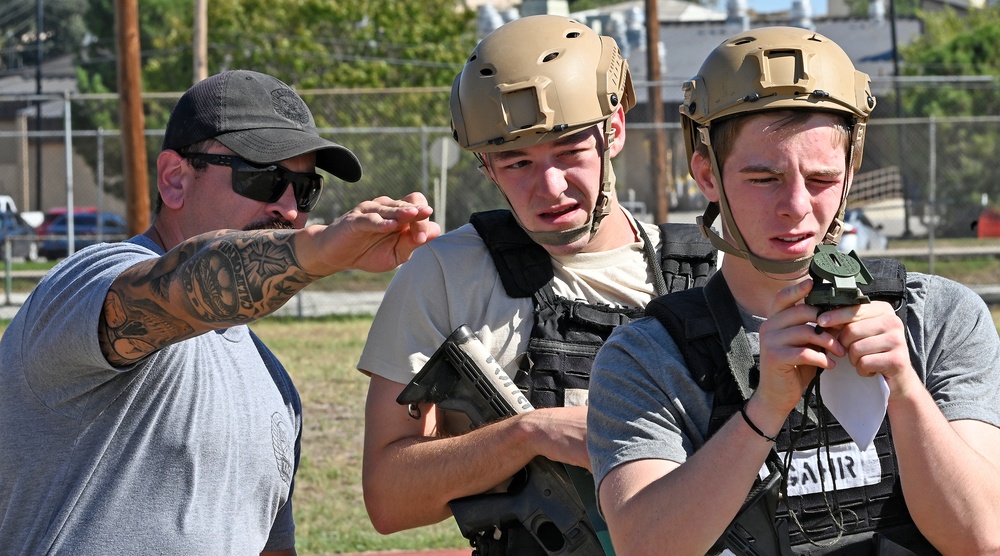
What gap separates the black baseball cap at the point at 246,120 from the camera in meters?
2.95

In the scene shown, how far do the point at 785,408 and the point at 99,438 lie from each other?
1.43m

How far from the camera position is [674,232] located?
3289mm

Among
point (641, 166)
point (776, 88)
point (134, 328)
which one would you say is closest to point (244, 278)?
point (134, 328)

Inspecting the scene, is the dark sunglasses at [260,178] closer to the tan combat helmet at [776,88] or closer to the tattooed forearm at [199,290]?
the tattooed forearm at [199,290]

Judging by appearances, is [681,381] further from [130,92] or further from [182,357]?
[130,92]

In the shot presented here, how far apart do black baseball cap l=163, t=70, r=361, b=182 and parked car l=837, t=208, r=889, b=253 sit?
1638 centimetres

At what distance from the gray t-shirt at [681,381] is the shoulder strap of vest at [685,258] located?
2.64ft

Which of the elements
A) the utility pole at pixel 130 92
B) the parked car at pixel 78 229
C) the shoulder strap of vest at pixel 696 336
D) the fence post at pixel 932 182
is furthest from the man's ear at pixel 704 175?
the parked car at pixel 78 229

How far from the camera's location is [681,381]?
2322 mm

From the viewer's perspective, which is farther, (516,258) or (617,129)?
(617,129)

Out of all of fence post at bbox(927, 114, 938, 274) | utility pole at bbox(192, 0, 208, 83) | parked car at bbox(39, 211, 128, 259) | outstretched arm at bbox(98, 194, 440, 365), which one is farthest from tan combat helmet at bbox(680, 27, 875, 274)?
parked car at bbox(39, 211, 128, 259)

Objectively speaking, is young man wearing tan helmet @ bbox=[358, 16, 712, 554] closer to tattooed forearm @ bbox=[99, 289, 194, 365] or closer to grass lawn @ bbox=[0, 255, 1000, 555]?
tattooed forearm @ bbox=[99, 289, 194, 365]

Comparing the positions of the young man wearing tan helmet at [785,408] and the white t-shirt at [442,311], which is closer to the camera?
the young man wearing tan helmet at [785,408]

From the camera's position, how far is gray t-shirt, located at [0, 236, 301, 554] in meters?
2.41
